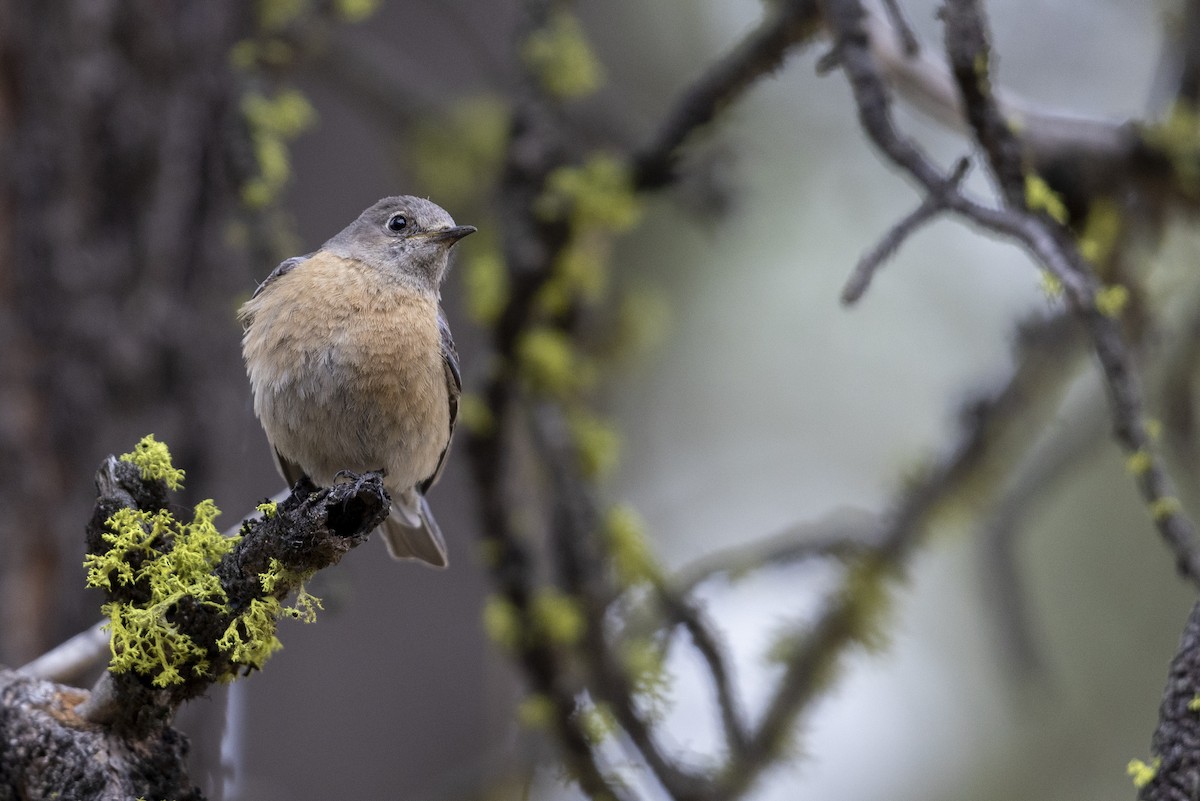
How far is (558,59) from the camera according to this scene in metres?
4.48

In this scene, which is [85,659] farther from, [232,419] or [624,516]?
[624,516]

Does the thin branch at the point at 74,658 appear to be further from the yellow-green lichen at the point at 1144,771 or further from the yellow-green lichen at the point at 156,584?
the yellow-green lichen at the point at 1144,771

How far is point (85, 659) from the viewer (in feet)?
9.71

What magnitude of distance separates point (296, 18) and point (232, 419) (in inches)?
61.1

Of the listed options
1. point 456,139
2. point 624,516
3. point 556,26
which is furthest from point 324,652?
point 556,26

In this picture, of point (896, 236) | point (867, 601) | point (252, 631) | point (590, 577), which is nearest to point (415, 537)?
point (590, 577)

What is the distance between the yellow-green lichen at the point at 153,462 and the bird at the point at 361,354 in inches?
34.0

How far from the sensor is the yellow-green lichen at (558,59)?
4.48 metres

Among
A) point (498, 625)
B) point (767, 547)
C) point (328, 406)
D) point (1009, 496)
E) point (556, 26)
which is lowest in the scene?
point (1009, 496)

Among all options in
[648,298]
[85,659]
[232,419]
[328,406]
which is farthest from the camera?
[648,298]

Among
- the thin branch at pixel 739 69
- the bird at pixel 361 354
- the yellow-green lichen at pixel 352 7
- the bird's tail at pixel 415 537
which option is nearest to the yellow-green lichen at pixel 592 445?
the bird's tail at pixel 415 537

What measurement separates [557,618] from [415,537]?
579 millimetres

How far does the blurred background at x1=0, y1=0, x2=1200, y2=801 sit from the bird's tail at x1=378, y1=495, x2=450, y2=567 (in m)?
0.29

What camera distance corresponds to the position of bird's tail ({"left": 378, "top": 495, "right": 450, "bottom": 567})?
13.4 ft
